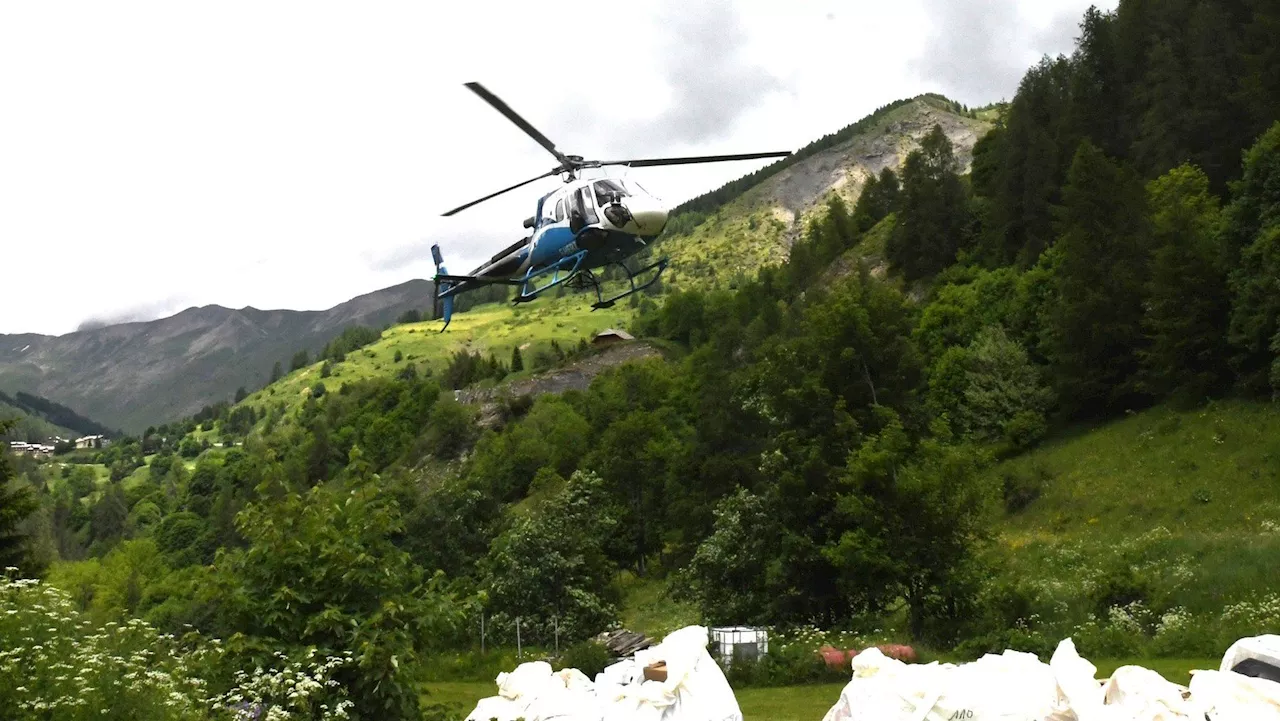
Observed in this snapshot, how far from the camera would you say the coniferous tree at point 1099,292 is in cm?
4966

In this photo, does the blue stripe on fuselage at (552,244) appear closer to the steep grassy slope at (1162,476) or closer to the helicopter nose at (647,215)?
the helicopter nose at (647,215)

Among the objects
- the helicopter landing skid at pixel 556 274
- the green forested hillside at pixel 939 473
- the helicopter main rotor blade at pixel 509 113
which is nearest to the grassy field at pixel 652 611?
the green forested hillside at pixel 939 473

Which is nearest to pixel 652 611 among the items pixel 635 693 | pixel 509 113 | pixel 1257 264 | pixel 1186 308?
pixel 1186 308

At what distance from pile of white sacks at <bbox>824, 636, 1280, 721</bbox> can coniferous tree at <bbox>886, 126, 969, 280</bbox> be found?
230 ft

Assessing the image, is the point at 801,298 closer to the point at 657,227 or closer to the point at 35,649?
the point at 657,227

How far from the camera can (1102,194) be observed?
5278 centimetres

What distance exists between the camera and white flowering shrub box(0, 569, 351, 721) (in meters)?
8.02

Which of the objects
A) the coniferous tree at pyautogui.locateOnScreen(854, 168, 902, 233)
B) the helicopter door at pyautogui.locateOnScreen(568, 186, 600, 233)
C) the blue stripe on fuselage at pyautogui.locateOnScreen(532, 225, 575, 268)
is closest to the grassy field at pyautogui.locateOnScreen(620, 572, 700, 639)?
the blue stripe on fuselage at pyautogui.locateOnScreen(532, 225, 575, 268)

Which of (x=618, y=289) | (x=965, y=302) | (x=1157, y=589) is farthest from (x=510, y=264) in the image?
(x=618, y=289)

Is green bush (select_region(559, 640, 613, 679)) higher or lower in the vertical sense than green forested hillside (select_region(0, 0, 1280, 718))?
lower

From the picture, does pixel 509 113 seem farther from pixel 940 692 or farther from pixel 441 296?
pixel 940 692

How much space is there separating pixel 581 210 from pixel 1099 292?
123 ft

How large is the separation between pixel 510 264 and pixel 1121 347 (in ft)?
124

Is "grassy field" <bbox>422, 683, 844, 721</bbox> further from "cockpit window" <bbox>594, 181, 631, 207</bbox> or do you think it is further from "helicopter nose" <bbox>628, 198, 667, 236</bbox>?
"cockpit window" <bbox>594, 181, 631, 207</bbox>
